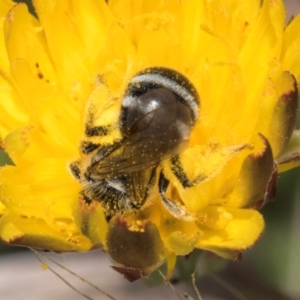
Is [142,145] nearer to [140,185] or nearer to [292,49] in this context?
[140,185]

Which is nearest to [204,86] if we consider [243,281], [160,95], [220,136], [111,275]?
[220,136]

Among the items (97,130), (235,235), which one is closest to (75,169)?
(97,130)

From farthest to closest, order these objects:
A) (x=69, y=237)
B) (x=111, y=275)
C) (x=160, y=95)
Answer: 1. (x=111, y=275)
2. (x=69, y=237)
3. (x=160, y=95)

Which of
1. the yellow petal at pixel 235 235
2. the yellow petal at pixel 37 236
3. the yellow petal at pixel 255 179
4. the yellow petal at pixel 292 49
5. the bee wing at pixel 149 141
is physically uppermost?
the yellow petal at pixel 292 49

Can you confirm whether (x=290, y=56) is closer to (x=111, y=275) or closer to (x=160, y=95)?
(x=160, y=95)

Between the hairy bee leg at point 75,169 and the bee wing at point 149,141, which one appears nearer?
the bee wing at point 149,141

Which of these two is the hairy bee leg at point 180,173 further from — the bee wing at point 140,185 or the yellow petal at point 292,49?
the yellow petal at point 292,49

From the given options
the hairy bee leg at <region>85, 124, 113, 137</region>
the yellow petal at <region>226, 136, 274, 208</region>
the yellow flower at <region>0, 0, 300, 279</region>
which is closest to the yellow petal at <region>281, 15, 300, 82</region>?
the yellow flower at <region>0, 0, 300, 279</region>

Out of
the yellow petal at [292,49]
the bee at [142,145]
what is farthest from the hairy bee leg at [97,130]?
the yellow petal at [292,49]

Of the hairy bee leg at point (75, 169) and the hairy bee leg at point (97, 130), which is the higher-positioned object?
the hairy bee leg at point (97, 130)
